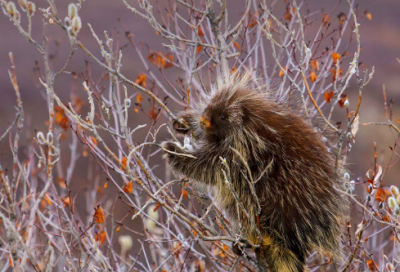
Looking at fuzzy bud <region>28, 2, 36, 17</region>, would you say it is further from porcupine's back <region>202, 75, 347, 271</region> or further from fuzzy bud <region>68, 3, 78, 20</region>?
porcupine's back <region>202, 75, 347, 271</region>

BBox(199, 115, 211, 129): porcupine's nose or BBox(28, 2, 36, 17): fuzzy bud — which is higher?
BBox(199, 115, 211, 129): porcupine's nose

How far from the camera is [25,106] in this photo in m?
7.16

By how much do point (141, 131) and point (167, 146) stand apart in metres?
3.54

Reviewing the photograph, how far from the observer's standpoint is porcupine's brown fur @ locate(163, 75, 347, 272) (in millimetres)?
2506

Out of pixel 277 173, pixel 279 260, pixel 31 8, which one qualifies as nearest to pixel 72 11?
pixel 31 8

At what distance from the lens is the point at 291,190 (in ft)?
8.41

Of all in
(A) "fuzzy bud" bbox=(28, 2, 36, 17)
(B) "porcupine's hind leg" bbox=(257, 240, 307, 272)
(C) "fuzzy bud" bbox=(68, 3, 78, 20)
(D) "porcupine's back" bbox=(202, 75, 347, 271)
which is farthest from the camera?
(D) "porcupine's back" bbox=(202, 75, 347, 271)

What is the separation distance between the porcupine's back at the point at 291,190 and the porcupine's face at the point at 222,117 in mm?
120

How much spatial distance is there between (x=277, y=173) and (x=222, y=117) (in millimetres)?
515

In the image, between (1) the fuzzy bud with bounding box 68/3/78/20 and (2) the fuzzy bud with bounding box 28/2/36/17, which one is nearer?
(1) the fuzzy bud with bounding box 68/3/78/20

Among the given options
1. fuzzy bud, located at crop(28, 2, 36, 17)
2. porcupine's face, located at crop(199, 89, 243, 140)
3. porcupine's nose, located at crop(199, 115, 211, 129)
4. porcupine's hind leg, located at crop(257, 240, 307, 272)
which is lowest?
porcupine's hind leg, located at crop(257, 240, 307, 272)

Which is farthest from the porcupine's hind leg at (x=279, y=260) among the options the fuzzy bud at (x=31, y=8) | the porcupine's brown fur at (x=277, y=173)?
the fuzzy bud at (x=31, y=8)

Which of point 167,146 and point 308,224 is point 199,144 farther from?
point 308,224

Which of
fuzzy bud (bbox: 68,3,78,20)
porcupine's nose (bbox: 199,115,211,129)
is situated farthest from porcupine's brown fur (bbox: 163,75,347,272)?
fuzzy bud (bbox: 68,3,78,20)
